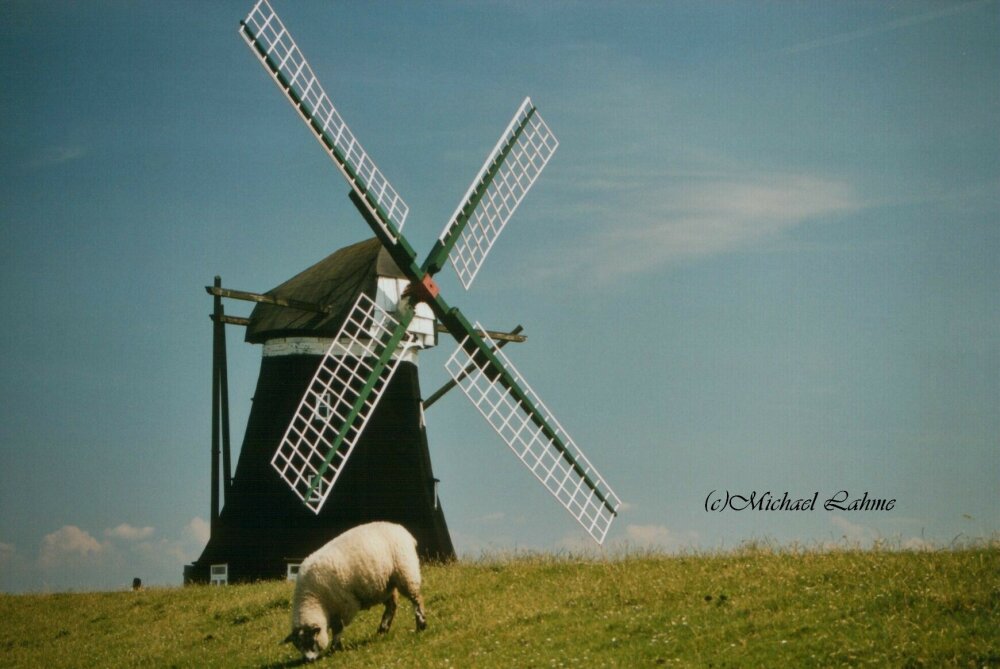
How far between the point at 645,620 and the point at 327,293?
1258cm

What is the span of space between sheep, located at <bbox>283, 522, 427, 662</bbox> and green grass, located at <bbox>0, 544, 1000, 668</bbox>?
16.6 inches

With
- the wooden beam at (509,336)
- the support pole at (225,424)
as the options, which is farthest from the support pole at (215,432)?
the wooden beam at (509,336)

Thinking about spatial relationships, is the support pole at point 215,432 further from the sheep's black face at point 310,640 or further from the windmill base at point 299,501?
the sheep's black face at point 310,640

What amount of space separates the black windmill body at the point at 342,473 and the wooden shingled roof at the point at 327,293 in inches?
1.1

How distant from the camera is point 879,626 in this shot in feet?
37.9

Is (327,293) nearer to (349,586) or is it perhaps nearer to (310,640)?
(349,586)

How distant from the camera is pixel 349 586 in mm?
15242

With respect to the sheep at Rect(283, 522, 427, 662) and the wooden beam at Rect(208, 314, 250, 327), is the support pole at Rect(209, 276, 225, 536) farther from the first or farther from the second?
the sheep at Rect(283, 522, 427, 662)

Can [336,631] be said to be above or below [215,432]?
below

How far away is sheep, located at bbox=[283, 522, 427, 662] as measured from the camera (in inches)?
596

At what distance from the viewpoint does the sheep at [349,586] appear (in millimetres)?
15133

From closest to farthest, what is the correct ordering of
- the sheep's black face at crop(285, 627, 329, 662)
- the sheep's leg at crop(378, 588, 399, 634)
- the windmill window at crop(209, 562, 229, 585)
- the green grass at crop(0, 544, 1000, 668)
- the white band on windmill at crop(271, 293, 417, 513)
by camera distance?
the green grass at crop(0, 544, 1000, 668) → the sheep's black face at crop(285, 627, 329, 662) → the sheep's leg at crop(378, 588, 399, 634) → the white band on windmill at crop(271, 293, 417, 513) → the windmill window at crop(209, 562, 229, 585)

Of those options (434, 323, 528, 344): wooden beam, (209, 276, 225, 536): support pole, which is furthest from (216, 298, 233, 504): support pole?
(434, 323, 528, 344): wooden beam

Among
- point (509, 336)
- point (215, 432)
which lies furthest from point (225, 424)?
point (509, 336)
